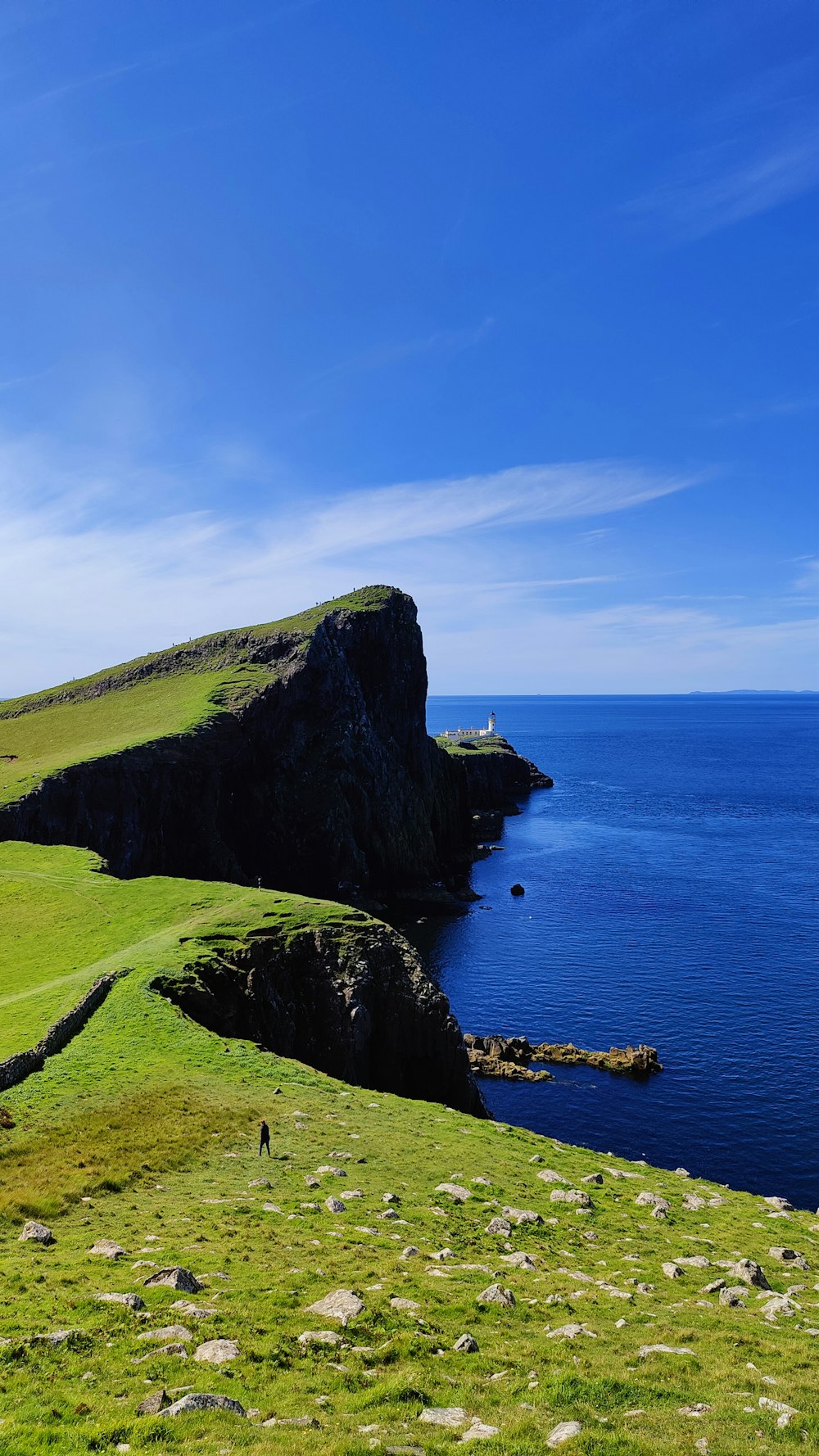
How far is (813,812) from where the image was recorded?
17962 cm

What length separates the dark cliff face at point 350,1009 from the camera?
45250mm

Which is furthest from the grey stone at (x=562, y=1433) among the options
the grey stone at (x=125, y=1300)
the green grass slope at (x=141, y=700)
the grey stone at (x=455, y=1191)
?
the green grass slope at (x=141, y=700)

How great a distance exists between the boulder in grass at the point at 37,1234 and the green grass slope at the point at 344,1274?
0.37 m

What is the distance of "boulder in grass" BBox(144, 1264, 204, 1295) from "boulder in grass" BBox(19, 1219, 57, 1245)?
153 inches

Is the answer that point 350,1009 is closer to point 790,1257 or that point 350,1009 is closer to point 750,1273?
point 790,1257

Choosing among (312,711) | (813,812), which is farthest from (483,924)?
(813,812)

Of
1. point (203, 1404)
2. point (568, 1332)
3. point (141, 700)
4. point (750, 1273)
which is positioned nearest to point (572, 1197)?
point (750, 1273)

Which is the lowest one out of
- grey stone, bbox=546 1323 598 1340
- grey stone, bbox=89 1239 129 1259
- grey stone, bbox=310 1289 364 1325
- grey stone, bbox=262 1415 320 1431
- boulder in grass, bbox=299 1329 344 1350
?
grey stone, bbox=546 1323 598 1340

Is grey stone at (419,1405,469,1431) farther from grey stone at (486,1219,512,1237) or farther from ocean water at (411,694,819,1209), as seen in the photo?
ocean water at (411,694,819,1209)

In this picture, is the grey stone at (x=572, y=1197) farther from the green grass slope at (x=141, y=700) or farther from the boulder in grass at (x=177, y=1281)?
the green grass slope at (x=141, y=700)

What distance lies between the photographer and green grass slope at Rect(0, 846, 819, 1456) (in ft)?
44.2

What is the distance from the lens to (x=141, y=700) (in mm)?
129125

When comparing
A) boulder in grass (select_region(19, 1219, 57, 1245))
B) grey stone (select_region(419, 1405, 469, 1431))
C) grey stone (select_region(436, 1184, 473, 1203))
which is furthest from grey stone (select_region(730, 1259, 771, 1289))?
boulder in grass (select_region(19, 1219, 57, 1245))

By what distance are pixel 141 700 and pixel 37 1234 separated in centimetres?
11581
